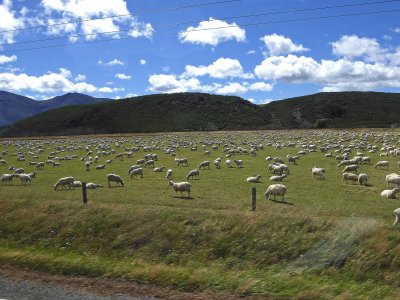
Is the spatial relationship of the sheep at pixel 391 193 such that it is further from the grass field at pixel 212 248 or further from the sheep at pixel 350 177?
the grass field at pixel 212 248

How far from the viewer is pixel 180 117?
171 metres

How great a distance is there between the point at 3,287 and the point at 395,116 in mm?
200972

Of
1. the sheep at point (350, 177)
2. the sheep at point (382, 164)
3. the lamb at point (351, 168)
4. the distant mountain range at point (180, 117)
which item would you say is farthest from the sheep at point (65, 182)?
the distant mountain range at point (180, 117)

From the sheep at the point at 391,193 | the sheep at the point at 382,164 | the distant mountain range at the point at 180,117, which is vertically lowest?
the sheep at the point at 391,193

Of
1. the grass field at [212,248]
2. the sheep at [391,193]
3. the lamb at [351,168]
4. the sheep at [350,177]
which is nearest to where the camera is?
the grass field at [212,248]

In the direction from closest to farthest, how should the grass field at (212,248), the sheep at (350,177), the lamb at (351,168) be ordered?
the grass field at (212,248) → the sheep at (350,177) → the lamb at (351,168)

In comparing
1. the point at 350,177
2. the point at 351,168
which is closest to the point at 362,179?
the point at 350,177

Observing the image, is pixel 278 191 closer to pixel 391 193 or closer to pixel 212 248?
pixel 391 193

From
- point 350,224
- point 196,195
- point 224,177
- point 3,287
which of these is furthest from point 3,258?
point 224,177

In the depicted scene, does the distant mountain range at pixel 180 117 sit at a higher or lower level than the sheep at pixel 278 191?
higher

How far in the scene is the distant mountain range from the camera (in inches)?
6447

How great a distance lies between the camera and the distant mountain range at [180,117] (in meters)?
164

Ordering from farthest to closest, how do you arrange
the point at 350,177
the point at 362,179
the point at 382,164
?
the point at 382,164 → the point at 350,177 → the point at 362,179

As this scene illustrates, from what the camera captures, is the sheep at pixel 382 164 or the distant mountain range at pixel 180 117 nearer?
the sheep at pixel 382 164
